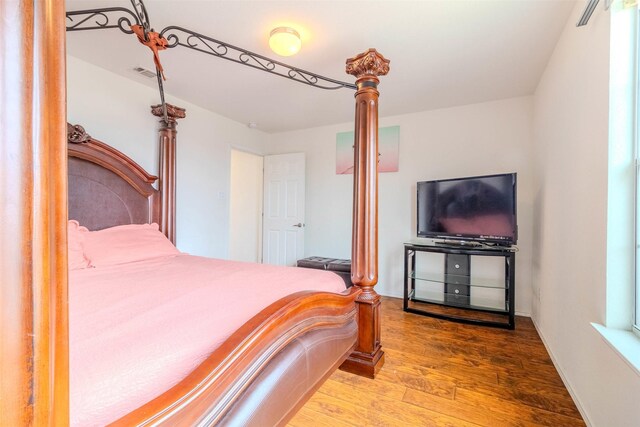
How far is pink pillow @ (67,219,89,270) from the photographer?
1.80m

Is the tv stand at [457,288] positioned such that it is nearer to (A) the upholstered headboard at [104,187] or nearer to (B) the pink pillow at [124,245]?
(B) the pink pillow at [124,245]

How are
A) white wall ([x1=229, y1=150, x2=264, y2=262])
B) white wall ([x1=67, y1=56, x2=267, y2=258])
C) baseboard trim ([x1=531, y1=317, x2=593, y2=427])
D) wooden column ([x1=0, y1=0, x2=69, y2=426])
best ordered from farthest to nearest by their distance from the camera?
white wall ([x1=229, y1=150, x2=264, y2=262])
white wall ([x1=67, y1=56, x2=267, y2=258])
baseboard trim ([x1=531, y1=317, x2=593, y2=427])
wooden column ([x1=0, y1=0, x2=69, y2=426])

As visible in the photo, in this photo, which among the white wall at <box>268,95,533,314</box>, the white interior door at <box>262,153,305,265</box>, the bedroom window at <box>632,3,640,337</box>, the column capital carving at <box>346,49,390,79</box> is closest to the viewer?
the bedroom window at <box>632,3,640,337</box>

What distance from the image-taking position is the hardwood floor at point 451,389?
5.05 feet

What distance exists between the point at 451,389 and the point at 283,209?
3.31 m

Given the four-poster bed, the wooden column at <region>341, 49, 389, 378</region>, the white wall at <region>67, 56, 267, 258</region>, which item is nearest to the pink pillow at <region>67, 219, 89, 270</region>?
the white wall at <region>67, 56, 267, 258</region>

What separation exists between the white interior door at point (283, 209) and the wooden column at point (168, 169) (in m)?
1.85

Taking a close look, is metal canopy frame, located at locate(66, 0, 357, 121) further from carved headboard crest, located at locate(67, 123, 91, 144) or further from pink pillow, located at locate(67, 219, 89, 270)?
pink pillow, located at locate(67, 219, 89, 270)

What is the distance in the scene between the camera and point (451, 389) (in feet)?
5.86

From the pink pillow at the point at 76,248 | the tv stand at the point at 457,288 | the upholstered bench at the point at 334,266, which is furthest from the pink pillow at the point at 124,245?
the tv stand at the point at 457,288

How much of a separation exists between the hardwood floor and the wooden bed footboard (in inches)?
29.7

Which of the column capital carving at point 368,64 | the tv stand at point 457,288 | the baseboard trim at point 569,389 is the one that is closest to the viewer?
the baseboard trim at point 569,389

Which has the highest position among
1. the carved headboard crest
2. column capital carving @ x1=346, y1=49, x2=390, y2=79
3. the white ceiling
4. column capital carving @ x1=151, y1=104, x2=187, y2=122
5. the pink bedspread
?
the white ceiling

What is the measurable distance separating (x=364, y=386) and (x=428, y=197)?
7.40ft
